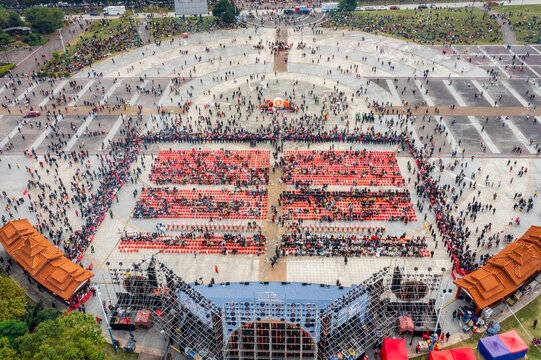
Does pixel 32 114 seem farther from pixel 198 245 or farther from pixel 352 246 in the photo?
pixel 352 246

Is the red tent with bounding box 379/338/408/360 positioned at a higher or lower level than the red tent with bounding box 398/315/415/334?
higher

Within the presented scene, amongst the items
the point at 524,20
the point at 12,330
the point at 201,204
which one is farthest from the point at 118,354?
the point at 524,20

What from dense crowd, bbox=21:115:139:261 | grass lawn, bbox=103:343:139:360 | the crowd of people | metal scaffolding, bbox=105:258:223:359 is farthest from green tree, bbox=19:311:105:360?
the crowd of people

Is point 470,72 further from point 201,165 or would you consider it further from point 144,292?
point 144,292

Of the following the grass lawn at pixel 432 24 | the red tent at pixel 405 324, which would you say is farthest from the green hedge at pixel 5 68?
the red tent at pixel 405 324

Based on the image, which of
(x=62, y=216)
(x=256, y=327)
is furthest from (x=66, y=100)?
(x=256, y=327)

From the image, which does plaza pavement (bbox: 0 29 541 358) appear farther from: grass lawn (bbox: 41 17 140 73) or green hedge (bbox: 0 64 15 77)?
green hedge (bbox: 0 64 15 77)

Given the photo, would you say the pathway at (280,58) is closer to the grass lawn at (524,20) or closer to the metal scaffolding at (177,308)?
the grass lawn at (524,20)
